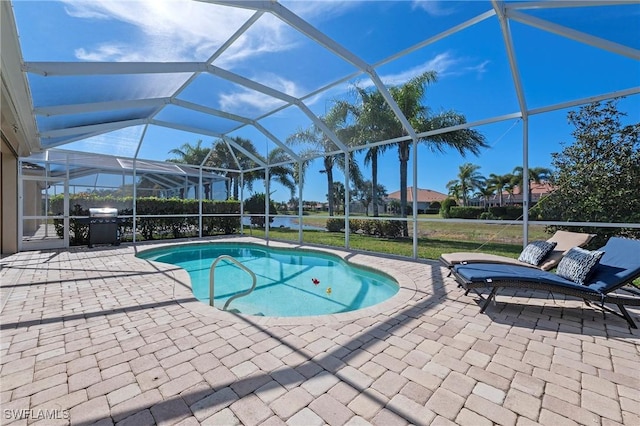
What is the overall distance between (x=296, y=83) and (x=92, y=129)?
19.7 ft

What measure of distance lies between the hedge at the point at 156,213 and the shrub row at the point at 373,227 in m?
5.31

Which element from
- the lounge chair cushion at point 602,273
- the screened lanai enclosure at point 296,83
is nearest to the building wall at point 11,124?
the screened lanai enclosure at point 296,83

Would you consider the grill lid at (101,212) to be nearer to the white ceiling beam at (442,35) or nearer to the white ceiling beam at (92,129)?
the white ceiling beam at (92,129)

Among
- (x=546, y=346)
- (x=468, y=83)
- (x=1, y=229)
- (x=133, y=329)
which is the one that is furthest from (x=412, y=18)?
(x=1, y=229)

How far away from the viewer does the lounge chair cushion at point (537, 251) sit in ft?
16.1

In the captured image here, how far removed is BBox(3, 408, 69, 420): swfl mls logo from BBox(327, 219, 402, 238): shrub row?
1293 centimetres

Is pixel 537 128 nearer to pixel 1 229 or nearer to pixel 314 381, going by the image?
pixel 314 381

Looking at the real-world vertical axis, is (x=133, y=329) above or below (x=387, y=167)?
below

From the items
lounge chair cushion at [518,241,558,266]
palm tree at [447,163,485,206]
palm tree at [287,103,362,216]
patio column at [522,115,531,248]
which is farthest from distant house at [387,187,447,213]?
lounge chair cushion at [518,241,558,266]

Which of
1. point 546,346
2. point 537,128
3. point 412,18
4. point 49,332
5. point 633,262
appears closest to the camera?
point 546,346

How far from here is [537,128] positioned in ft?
20.4

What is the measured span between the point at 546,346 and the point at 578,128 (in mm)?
6736

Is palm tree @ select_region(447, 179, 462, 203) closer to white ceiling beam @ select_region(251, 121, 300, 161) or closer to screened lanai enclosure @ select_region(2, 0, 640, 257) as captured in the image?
screened lanai enclosure @ select_region(2, 0, 640, 257)

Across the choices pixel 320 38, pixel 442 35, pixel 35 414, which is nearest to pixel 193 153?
pixel 320 38
